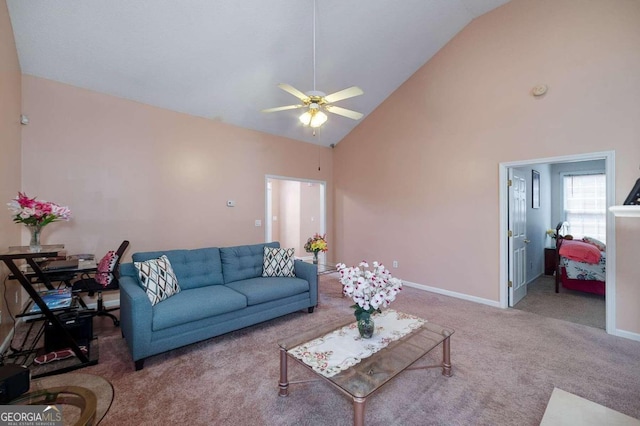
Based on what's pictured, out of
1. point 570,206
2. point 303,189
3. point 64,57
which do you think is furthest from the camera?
point 303,189

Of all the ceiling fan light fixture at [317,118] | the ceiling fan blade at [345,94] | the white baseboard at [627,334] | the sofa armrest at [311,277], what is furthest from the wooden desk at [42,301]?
the white baseboard at [627,334]

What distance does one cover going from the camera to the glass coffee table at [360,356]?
1.57m

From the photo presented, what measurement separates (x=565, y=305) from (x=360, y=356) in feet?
12.6

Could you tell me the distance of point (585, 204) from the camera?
5707 millimetres

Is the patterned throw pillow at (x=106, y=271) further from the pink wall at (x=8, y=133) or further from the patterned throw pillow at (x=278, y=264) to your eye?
the patterned throw pillow at (x=278, y=264)

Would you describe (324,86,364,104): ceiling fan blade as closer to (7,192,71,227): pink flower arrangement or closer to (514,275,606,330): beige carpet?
(7,192,71,227): pink flower arrangement

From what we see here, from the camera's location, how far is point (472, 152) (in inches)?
160

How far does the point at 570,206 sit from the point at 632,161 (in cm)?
373

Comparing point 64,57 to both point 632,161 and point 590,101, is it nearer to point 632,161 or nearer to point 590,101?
point 590,101

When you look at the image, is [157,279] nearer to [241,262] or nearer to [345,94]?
[241,262]

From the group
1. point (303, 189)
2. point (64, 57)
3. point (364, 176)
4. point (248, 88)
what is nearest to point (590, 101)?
point (364, 176)

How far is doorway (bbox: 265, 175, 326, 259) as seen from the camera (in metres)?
6.60

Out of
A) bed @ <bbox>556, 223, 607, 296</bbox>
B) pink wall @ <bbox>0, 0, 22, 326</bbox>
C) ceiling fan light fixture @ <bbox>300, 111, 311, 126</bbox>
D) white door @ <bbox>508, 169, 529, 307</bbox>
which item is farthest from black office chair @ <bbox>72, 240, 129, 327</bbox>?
bed @ <bbox>556, 223, 607, 296</bbox>

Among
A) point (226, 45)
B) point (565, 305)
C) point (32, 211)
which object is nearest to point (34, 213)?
point (32, 211)
